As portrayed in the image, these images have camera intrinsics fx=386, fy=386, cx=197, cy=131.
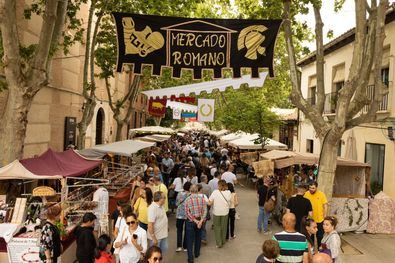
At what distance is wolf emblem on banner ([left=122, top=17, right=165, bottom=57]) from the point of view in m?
8.80

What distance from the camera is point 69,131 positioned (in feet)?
57.1

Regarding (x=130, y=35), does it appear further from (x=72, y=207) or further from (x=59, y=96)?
A: (x=59, y=96)

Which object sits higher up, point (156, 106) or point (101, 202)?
point (156, 106)

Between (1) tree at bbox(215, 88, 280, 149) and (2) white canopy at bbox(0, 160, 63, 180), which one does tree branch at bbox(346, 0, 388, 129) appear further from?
(1) tree at bbox(215, 88, 280, 149)

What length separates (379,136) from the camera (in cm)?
1477

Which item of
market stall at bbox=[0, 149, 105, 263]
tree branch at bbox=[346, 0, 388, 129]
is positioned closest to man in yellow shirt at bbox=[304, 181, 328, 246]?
tree branch at bbox=[346, 0, 388, 129]

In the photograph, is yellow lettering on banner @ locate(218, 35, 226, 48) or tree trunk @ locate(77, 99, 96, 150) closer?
yellow lettering on banner @ locate(218, 35, 226, 48)

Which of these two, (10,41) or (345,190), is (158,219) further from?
(345,190)

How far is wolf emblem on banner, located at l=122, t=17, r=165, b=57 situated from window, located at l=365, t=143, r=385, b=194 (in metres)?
10.1

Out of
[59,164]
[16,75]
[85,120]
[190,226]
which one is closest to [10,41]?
Result: [16,75]

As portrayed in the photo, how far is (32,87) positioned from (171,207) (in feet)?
19.4

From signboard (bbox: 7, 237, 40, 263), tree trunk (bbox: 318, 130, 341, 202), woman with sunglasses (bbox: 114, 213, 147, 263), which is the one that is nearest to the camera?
woman with sunglasses (bbox: 114, 213, 147, 263)

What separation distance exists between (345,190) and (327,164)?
3051 millimetres

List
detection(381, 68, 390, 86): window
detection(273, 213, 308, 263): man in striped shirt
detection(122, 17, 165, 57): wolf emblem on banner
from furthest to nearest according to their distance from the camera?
1. detection(381, 68, 390, 86): window
2. detection(122, 17, 165, 57): wolf emblem on banner
3. detection(273, 213, 308, 263): man in striped shirt
